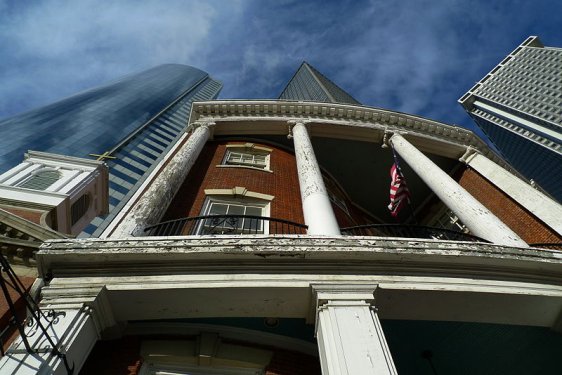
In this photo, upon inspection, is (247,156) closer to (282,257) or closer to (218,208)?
(218,208)

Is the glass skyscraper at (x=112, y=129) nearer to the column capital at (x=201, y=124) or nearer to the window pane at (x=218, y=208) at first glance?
the column capital at (x=201, y=124)

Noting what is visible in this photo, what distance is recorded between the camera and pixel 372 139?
64.1 ft

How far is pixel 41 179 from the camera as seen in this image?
18984 mm

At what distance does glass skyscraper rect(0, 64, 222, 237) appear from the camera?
72000mm

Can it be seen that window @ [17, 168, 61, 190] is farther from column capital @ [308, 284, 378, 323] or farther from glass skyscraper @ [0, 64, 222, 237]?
glass skyscraper @ [0, 64, 222, 237]

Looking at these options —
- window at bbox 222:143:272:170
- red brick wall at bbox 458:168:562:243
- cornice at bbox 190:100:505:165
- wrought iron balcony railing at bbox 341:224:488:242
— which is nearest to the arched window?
cornice at bbox 190:100:505:165

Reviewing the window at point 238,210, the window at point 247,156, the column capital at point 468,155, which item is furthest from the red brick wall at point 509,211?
the window at point 247,156

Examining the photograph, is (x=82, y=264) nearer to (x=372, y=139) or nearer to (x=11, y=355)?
(x=11, y=355)

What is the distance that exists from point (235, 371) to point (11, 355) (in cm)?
385

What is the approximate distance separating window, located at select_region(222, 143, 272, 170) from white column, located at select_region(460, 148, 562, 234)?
33.6 ft

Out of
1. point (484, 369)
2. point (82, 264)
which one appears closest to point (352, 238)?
point (82, 264)

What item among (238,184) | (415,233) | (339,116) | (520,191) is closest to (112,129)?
(339,116)

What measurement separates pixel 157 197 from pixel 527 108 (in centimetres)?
11151

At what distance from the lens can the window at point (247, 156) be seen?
55.8 feet
